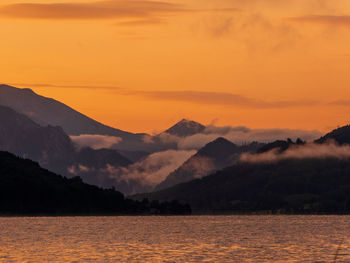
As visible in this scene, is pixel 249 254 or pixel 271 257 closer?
pixel 271 257

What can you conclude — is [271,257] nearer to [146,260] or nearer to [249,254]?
[249,254]

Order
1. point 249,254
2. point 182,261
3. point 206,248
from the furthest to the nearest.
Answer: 1. point 206,248
2. point 249,254
3. point 182,261

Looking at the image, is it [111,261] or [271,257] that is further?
[271,257]

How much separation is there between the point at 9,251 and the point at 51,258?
83.8ft

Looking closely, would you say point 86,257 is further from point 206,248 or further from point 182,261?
point 206,248

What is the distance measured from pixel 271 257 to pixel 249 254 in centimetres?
1222

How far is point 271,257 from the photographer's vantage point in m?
162

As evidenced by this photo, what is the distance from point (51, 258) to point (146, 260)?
67.3 feet

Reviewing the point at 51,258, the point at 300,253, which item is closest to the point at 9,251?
the point at 51,258

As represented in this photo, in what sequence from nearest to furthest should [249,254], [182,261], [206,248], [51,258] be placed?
[182,261] < [51,258] < [249,254] < [206,248]

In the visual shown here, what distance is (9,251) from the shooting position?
179 metres

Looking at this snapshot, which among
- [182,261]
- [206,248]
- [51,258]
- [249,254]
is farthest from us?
[206,248]

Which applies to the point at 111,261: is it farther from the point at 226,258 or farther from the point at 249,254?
the point at 249,254

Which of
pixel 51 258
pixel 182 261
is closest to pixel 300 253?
pixel 182 261
